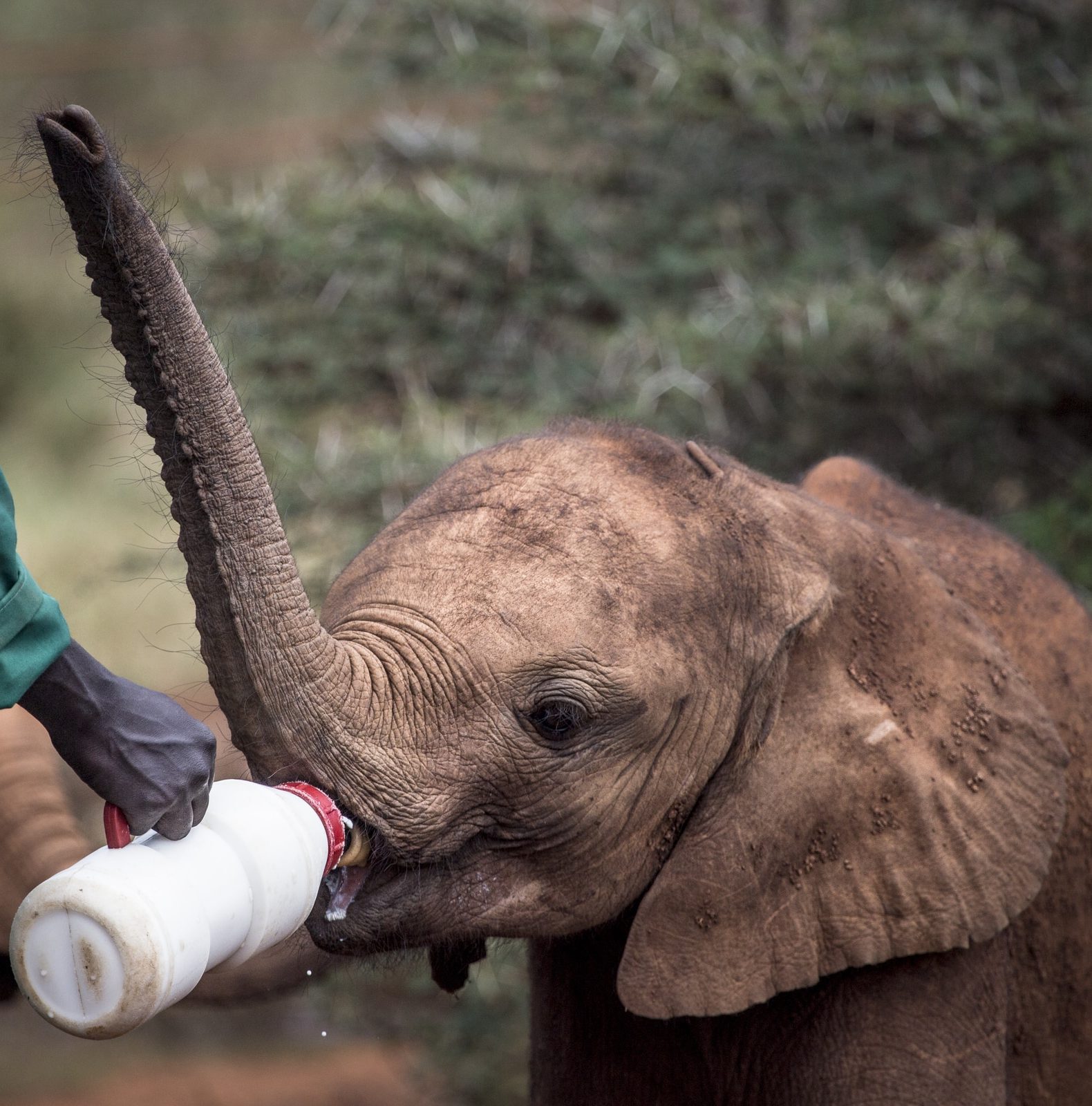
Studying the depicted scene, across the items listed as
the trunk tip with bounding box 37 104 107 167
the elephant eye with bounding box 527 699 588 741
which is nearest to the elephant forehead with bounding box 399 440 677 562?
the elephant eye with bounding box 527 699 588 741

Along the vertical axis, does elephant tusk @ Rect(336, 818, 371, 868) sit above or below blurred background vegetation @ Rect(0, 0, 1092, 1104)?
above

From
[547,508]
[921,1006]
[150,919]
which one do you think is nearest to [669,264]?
[547,508]

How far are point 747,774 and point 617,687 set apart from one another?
0.29m

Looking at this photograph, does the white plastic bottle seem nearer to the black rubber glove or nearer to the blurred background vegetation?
the black rubber glove

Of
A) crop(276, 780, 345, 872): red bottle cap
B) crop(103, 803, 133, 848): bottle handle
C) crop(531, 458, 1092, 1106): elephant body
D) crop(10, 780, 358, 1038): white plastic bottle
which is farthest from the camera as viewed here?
crop(531, 458, 1092, 1106): elephant body

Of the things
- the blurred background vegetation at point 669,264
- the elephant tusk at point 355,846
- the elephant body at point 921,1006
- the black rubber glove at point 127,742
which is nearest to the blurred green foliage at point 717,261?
the blurred background vegetation at point 669,264

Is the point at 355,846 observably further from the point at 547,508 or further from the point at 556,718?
the point at 547,508

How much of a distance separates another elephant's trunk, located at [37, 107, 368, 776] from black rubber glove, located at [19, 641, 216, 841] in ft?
0.55

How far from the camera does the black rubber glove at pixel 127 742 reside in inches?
62.5

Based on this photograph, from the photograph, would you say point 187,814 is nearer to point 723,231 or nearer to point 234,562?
point 234,562

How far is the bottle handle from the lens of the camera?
1.58 meters

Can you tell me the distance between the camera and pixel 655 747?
215 cm

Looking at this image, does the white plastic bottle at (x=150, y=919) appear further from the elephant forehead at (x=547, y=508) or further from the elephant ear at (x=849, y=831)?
the elephant ear at (x=849, y=831)

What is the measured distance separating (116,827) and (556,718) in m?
0.63
